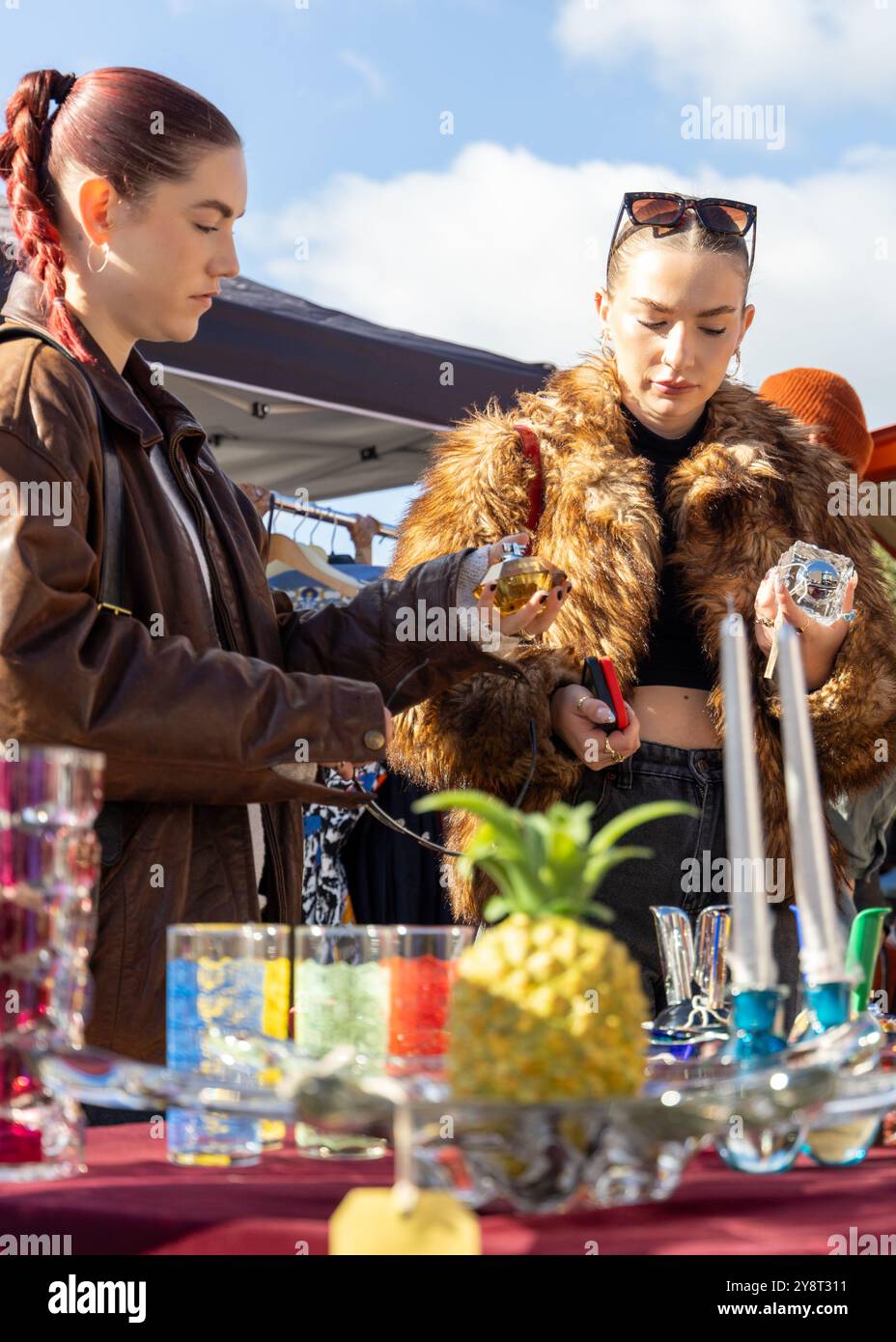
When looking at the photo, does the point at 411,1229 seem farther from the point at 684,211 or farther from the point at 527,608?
the point at 684,211

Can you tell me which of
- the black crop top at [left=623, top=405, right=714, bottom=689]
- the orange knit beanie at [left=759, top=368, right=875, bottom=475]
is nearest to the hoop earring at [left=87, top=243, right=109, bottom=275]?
the black crop top at [left=623, top=405, right=714, bottom=689]

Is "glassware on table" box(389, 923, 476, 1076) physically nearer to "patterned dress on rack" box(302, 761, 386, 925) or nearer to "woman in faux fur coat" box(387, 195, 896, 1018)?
"woman in faux fur coat" box(387, 195, 896, 1018)

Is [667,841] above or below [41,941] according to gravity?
above

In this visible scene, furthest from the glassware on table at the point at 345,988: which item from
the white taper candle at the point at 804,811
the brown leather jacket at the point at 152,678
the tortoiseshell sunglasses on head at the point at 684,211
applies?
the tortoiseshell sunglasses on head at the point at 684,211

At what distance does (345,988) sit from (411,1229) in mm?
334

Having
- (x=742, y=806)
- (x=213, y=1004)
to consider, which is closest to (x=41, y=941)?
(x=213, y=1004)

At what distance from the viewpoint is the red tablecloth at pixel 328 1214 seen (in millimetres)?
703

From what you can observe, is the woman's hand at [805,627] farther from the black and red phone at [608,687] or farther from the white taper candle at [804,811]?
the white taper candle at [804,811]

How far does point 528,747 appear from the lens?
2070 mm

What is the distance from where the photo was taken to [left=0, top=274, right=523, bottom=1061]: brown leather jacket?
4.63 feet

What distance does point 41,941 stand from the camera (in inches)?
33.1

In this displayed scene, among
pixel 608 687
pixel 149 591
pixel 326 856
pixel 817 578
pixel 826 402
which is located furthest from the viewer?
pixel 326 856
